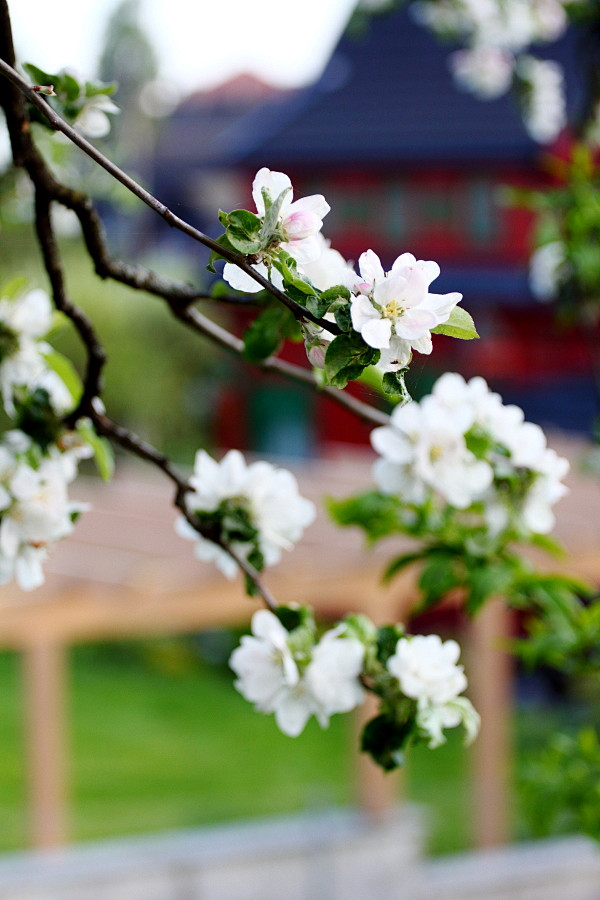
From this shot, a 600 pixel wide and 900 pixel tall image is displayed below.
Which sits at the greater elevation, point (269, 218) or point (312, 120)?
point (312, 120)

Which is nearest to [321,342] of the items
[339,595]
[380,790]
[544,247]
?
[544,247]

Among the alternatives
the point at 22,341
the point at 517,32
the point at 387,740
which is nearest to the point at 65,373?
the point at 22,341

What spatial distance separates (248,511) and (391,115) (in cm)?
742

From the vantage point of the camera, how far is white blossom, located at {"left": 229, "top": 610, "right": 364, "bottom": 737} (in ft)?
2.21

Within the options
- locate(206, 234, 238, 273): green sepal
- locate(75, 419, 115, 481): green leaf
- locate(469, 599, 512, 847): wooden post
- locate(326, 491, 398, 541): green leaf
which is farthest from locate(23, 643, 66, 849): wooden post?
locate(206, 234, 238, 273): green sepal

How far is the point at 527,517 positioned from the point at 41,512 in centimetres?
39

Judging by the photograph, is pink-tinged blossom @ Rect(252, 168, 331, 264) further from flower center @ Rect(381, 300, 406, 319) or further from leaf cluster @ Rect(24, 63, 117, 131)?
leaf cluster @ Rect(24, 63, 117, 131)

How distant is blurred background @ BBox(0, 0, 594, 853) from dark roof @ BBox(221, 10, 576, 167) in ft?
0.05

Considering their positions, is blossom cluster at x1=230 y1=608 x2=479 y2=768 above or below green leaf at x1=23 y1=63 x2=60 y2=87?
below

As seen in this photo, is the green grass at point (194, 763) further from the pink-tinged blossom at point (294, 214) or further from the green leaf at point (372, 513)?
the pink-tinged blossom at point (294, 214)

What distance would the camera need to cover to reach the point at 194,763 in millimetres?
5930

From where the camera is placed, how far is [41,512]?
72 centimetres

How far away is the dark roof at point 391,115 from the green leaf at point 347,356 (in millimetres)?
6993

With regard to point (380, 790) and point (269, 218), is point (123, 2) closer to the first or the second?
point (380, 790)
